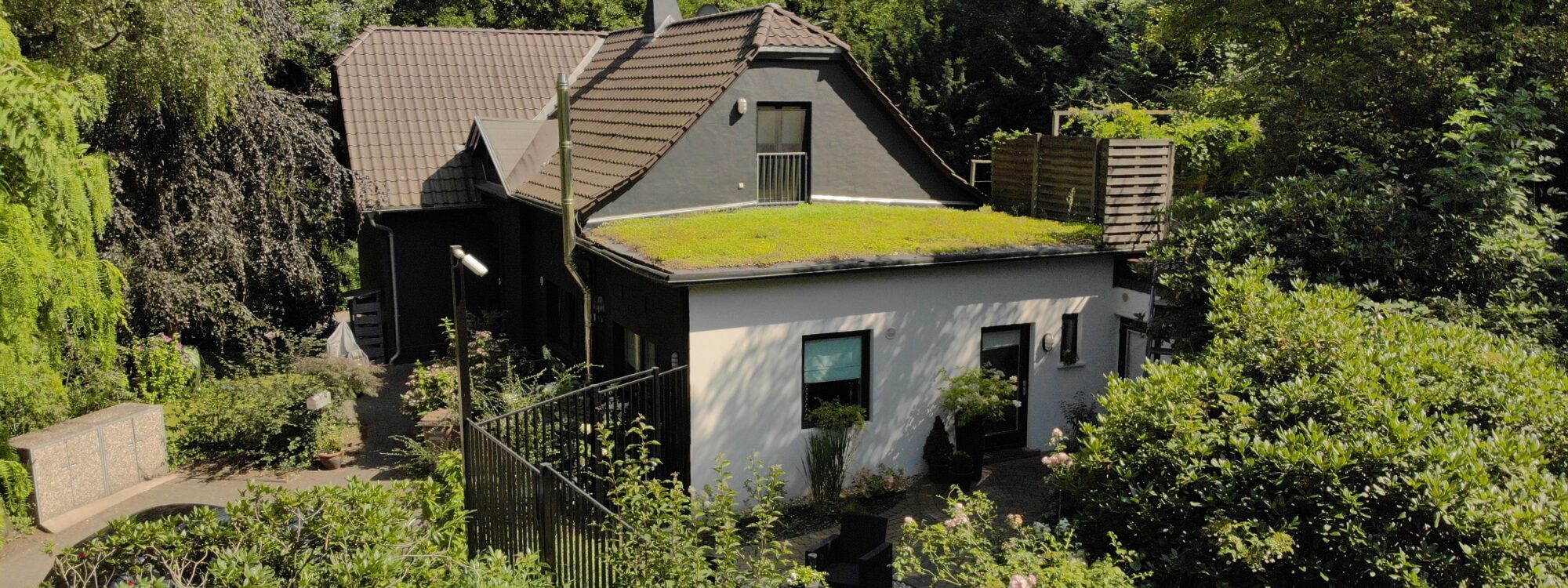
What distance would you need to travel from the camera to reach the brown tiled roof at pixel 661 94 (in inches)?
567

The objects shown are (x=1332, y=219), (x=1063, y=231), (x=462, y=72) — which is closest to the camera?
(x=1332, y=219)

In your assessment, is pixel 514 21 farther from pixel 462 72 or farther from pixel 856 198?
pixel 856 198

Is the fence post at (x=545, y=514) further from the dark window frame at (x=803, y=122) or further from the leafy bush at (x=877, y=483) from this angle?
the dark window frame at (x=803, y=122)

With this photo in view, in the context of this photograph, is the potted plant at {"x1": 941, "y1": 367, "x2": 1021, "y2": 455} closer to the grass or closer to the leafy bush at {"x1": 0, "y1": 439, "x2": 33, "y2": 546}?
the grass

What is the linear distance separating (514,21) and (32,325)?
2545cm

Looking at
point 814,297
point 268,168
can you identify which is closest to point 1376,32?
point 814,297

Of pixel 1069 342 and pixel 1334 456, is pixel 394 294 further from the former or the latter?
pixel 1334 456

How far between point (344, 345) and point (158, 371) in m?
3.04

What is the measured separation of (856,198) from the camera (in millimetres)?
15992

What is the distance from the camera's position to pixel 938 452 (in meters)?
12.0

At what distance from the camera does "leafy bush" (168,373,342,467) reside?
13.5 meters

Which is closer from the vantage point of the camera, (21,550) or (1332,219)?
(1332,219)

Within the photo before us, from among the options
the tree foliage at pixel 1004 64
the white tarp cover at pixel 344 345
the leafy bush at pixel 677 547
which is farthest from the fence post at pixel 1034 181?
the white tarp cover at pixel 344 345

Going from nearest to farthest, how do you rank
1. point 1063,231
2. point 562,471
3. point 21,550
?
1. point 562,471
2. point 21,550
3. point 1063,231
